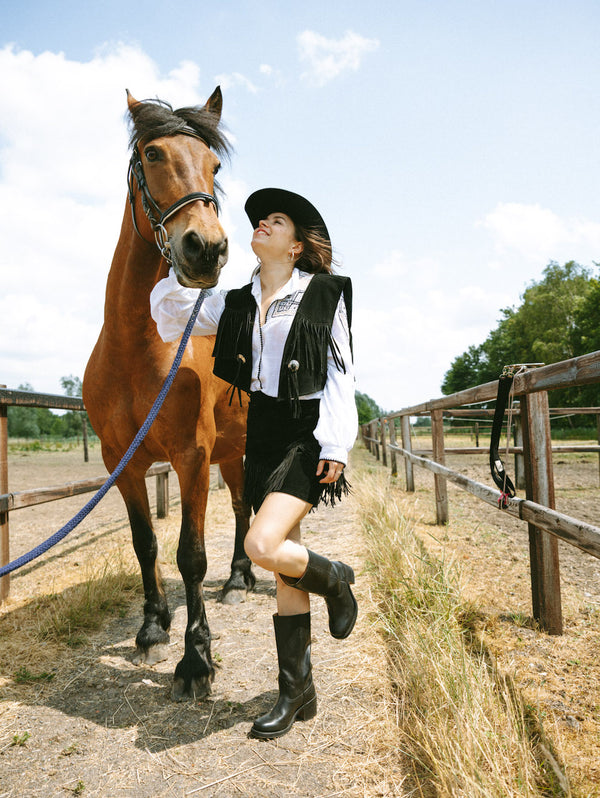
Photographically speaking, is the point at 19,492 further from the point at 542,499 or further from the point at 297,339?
the point at 542,499

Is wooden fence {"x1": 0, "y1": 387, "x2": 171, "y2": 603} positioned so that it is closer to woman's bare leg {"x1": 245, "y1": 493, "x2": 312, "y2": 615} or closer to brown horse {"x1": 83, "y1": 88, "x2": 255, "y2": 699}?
brown horse {"x1": 83, "y1": 88, "x2": 255, "y2": 699}

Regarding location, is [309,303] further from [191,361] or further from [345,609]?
[345,609]

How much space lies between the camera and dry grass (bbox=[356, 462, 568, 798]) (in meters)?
1.44

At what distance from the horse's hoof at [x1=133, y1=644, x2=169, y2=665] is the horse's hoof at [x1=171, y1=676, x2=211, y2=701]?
0.37m

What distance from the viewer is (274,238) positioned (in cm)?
A: 210

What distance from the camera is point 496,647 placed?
2461 millimetres

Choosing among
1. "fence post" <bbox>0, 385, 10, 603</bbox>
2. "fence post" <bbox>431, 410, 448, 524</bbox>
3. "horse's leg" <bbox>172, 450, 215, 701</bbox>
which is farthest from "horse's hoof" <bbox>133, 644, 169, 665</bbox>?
"fence post" <bbox>431, 410, 448, 524</bbox>

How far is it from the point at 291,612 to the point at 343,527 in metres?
3.76

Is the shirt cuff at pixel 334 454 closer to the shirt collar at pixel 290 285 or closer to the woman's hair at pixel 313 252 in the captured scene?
the shirt collar at pixel 290 285

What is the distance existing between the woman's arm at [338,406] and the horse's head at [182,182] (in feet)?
1.74

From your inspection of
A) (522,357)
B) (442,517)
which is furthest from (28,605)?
(522,357)

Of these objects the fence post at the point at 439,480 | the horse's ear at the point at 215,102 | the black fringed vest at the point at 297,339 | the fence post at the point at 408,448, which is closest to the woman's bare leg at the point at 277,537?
the black fringed vest at the point at 297,339

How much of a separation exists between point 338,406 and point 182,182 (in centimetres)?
118

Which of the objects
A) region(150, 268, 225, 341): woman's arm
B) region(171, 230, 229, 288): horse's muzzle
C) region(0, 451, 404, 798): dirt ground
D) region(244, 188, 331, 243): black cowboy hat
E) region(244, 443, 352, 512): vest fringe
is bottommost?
region(0, 451, 404, 798): dirt ground
